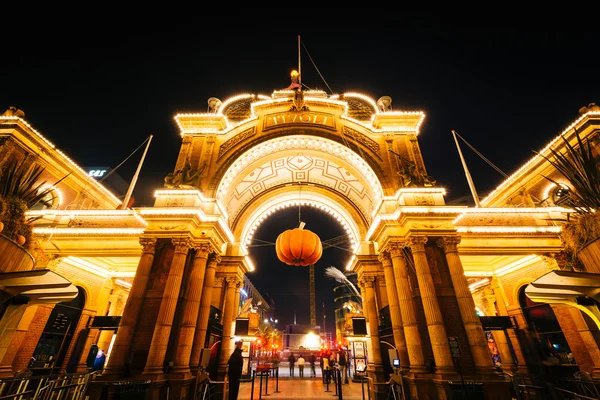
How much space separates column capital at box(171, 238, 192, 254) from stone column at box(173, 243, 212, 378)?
0.65 m

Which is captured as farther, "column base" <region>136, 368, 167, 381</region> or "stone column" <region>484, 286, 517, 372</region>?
"stone column" <region>484, 286, 517, 372</region>

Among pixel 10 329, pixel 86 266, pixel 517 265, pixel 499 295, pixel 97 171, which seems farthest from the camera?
pixel 97 171

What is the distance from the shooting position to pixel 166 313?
9430 millimetres

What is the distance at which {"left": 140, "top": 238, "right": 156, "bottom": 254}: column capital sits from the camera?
10.6 m

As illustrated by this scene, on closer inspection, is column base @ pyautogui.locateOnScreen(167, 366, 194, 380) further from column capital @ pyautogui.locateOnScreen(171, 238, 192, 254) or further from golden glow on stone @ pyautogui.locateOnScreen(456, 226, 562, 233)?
golden glow on stone @ pyautogui.locateOnScreen(456, 226, 562, 233)

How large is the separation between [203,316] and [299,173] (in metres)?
10.3

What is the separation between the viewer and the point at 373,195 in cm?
1370

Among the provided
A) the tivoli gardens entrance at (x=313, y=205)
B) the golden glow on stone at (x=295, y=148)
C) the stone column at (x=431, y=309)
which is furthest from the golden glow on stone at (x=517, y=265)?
the golden glow on stone at (x=295, y=148)

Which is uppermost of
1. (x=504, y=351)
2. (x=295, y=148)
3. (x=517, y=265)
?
(x=295, y=148)

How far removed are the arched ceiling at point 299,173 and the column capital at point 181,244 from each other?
310 cm

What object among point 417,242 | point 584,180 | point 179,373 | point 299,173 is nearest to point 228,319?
point 179,373

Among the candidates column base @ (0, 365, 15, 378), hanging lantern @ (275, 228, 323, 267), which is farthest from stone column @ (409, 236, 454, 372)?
column base @ (0, 365, 15, 378)

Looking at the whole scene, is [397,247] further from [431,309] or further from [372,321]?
[372,321]

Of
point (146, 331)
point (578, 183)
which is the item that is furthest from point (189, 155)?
point (578, 183)
